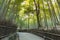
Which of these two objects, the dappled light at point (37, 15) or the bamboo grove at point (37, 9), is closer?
the dappled light at point (37, 15)

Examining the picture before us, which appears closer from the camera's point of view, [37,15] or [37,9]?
[37,15]

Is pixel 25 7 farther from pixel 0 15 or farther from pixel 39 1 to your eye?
pixel 0 15

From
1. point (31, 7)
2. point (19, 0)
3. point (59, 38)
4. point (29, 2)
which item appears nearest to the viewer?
point (59, 38)

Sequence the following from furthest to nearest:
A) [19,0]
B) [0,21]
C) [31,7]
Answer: [31,7], [19,0], [0,21]

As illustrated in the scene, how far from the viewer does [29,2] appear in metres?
29.6

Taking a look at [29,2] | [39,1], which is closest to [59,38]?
[39,1]

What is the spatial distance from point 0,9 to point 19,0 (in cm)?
898

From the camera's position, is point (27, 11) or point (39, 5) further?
point (27, 11)

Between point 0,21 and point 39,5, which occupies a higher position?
point 39,5

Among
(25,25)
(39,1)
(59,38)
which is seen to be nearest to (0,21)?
(59,38)

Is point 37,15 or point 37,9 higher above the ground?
point 37,9

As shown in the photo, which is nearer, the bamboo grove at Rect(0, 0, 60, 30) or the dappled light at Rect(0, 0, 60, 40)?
the dappled light at Rect(0, 0, 60, 40)

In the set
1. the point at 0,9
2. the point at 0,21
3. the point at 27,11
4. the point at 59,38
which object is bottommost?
the point at 59,38

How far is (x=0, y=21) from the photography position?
1183 centimetres
